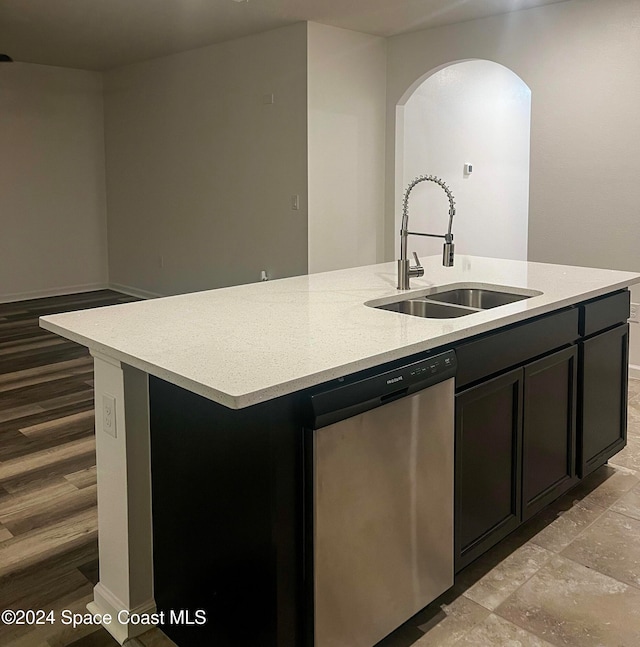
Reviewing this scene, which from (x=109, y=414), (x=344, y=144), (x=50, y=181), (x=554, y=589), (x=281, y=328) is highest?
(x=344, y=144)

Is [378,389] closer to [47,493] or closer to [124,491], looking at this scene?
[124,491]

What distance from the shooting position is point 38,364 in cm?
488

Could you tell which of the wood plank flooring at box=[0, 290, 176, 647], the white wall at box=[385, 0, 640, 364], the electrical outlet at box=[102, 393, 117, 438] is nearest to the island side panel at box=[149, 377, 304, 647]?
the electrical outlet at box=[102, 393, 117, 438]

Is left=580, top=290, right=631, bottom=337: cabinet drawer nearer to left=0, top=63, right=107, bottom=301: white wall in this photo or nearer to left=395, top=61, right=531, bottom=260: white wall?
left=395, top=61, right=531, bottom=260: white wall

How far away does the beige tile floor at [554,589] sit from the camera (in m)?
1.96

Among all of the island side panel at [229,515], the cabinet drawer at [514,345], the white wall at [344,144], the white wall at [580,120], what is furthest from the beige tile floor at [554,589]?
the white wall at [344,144]

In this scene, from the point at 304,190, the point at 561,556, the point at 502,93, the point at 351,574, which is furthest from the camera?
the point at 502,93

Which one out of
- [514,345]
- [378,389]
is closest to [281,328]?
[378,389]

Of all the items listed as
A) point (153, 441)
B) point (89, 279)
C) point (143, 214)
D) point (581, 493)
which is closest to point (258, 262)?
point (143, 214)

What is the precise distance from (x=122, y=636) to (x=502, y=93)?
6.32 m

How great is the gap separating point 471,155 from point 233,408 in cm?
584

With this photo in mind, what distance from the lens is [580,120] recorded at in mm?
4559

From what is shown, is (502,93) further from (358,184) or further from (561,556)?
(561,556)

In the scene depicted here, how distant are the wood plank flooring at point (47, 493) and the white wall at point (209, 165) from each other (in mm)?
1784
